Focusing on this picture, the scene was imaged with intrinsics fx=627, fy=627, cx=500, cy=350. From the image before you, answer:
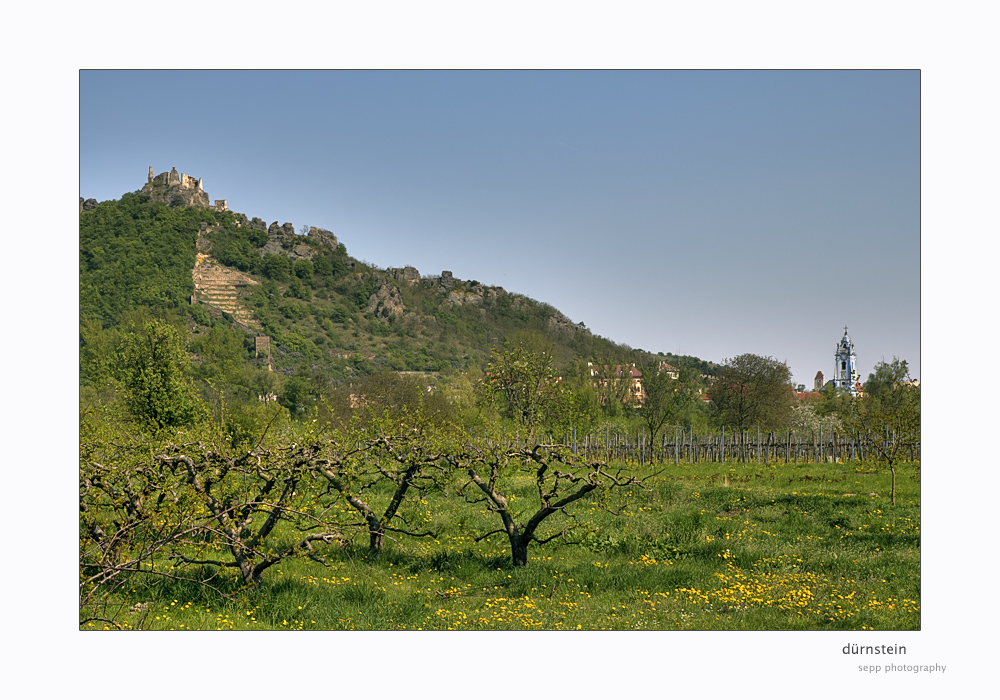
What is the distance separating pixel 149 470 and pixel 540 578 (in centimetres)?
449

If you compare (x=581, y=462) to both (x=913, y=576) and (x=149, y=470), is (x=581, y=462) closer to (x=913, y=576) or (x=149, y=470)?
(x=913, y=576)

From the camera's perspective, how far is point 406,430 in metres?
9.94

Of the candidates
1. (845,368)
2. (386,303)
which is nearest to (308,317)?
(386,303)

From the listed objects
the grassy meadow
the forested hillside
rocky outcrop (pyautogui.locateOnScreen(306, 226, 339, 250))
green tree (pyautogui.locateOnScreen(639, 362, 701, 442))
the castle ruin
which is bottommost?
→ the grassy meadow

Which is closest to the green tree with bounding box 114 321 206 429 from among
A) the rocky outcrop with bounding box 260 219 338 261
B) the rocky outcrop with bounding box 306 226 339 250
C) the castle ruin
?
the rocky outcrop with bounding box 260 219 338 261

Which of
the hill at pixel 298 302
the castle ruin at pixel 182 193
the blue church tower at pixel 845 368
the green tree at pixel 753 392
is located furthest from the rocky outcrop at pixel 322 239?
the blue church tower at pixel 845 368

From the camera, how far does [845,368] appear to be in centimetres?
1956

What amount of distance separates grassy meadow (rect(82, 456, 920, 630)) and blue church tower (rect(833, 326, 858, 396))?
16.7 feet

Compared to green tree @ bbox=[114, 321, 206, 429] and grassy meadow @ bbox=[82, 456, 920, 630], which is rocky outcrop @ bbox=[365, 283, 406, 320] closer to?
green tree @ bbox=[114, 321, 206, 429]

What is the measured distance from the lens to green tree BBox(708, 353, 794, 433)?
25.2m

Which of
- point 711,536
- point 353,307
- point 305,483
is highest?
point 353,307

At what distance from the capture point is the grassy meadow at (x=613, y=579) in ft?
19.6

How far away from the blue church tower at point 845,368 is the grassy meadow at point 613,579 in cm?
508
